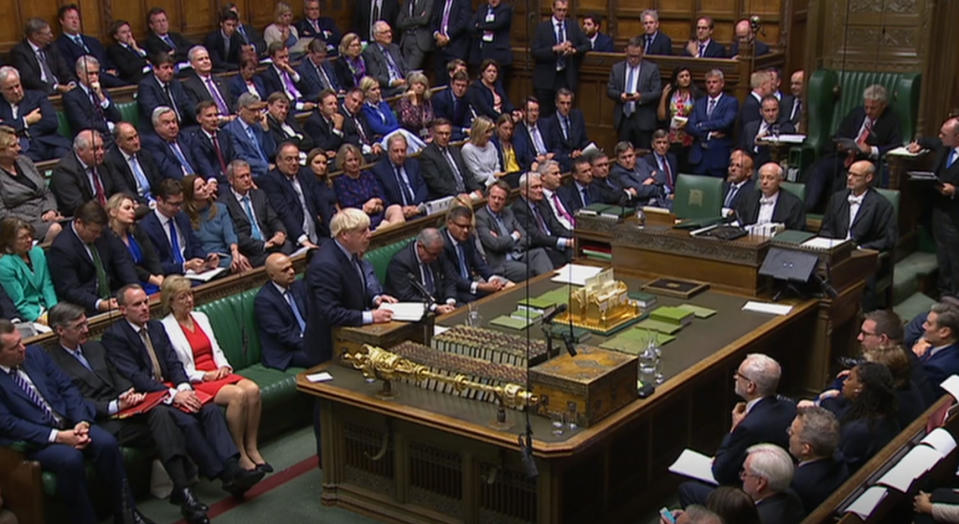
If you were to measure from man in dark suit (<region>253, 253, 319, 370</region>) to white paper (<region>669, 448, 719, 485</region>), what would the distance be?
228cm

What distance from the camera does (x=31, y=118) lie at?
7.90m

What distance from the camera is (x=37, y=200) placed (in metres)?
7.01

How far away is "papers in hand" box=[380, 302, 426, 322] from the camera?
220 inches

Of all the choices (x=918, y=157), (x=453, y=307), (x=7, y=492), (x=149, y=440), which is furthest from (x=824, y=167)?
(x=7, y=492)

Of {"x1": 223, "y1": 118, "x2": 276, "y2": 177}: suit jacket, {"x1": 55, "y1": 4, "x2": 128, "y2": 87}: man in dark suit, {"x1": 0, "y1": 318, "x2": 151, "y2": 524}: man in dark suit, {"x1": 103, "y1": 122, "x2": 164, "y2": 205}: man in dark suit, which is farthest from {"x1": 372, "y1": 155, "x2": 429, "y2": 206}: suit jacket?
{"x1": 0, "y1": 318, "x2": 151, "y2": 524}: man in dark suit

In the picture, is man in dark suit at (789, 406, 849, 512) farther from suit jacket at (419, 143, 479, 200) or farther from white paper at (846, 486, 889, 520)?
suit jacket at (419, 143, 479, 200)

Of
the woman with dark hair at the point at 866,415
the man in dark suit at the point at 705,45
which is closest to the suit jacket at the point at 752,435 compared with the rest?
the woman with dark hair at the point at 866,415

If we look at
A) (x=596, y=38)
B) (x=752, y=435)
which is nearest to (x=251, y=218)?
(x=752, y=435)

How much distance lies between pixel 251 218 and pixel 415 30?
4.52m

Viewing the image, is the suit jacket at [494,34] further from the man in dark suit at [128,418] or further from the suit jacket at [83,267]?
the man in dark suit at [128,418]

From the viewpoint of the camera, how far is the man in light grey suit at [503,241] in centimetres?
770

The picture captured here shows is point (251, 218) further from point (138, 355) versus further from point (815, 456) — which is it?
point (815, 456)

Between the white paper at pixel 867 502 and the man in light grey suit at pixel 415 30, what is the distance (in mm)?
7941

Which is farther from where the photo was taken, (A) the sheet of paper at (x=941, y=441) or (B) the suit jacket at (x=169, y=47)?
(B) the suit jacket at (x=169, y=47)
